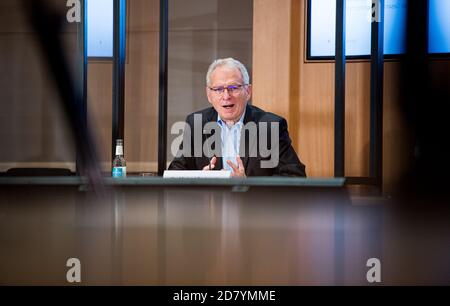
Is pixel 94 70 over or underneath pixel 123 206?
over

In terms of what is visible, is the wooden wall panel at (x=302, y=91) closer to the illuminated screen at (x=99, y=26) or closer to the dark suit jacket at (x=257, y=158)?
the dark suit jacket at (x=257, y=158)

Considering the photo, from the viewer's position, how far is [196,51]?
3.42m

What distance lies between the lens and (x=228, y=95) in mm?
2492

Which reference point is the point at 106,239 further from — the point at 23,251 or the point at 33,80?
the point at 33,80

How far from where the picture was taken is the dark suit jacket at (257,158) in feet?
7.58

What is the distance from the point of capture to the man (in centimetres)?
235

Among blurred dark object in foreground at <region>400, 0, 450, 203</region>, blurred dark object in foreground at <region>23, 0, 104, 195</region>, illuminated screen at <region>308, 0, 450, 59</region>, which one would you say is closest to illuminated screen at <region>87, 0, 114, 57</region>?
illuminated screen at <region>308, 0, 450, 59</region>

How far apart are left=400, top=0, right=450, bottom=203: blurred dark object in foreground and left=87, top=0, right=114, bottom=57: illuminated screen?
2695 mm

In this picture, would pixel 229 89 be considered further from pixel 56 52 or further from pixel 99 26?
pixel 56 52

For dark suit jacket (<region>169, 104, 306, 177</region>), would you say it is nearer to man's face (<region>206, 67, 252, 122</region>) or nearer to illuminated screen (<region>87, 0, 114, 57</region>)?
man's face (<region>206, 67, 252, 122</region>)

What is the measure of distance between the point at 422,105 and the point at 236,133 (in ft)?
6.13

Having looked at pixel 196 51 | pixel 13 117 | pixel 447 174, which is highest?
pixel 196 51
